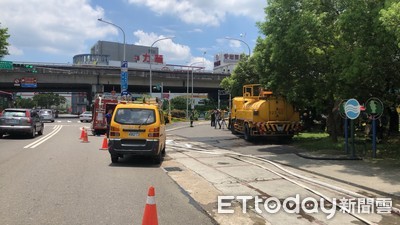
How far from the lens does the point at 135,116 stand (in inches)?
558

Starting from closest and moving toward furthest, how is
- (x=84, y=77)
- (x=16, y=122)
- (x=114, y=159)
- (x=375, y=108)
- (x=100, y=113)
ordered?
(x=114, y=159) → (x=375, y=108) → (x=16, y=122) → (x=100, y=113) → (x=84, y=77)

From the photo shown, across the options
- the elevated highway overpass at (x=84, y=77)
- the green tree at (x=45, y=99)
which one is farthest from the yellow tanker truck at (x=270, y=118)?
the green tree at (x=45, y=99)

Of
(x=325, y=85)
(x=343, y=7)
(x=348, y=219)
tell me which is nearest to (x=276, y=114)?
(x=325, y=85)

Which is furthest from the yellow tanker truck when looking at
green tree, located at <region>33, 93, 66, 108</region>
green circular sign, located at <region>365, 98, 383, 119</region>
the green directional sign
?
green tree, located at <region>33, 93, 66, 108</region>

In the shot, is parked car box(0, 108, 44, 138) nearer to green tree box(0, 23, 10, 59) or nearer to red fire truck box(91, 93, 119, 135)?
red fire truck box(91, 93, 119, 135)

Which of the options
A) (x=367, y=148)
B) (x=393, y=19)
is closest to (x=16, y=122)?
(x=367, y=148)

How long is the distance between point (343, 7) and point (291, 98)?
538cm

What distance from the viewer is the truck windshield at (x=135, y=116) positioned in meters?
14.0

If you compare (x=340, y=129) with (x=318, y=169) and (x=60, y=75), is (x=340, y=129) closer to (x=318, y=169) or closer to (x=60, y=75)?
(x=318, y=169)

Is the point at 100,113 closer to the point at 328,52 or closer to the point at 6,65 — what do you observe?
the point at 328,52

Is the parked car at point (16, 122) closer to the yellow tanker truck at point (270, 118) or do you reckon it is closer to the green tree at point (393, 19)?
the yellow tanker truck at point (270, 118)

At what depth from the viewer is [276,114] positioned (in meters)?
22.7

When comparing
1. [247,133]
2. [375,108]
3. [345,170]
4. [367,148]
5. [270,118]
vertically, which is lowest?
[345,170]

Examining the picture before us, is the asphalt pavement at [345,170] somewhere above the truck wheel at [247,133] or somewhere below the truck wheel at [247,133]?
below
